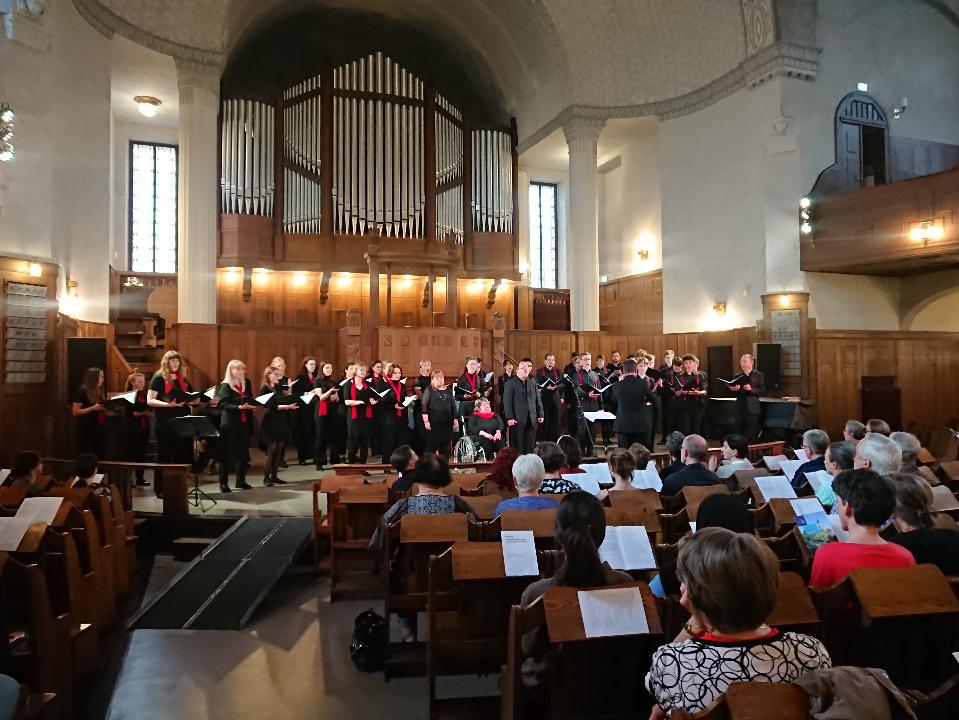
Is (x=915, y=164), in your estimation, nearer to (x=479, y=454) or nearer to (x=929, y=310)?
(x=929, y=310)

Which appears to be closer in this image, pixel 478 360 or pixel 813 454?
pixel 813 454

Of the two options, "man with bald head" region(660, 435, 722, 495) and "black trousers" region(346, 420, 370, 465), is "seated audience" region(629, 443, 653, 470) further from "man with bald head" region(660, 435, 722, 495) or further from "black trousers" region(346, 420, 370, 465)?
"black trousers" region(346, 420, 370, 465)

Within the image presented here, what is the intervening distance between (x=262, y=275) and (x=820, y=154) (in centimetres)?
1090

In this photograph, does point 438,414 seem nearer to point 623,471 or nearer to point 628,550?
point 623,471

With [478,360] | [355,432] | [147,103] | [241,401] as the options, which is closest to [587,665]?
[241,401]

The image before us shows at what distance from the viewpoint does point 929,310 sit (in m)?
12.6

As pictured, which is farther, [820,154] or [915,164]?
[915,164]

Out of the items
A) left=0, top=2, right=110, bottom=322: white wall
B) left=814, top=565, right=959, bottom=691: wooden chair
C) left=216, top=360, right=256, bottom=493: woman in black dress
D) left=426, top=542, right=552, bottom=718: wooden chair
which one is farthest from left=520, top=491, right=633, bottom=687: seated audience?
left=0, top=2, right=110, bottom=322: white wall

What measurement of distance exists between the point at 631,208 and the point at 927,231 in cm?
678

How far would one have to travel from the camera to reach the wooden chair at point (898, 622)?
231 cm

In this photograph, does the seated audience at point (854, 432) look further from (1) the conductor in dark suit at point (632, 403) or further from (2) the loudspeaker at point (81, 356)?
(2) the loudspeaker at point (81, 356)

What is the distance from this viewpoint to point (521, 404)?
28.9ft

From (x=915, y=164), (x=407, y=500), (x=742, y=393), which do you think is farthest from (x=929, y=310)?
(x=407, y=500)

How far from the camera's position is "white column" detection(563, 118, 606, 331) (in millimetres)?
14617
